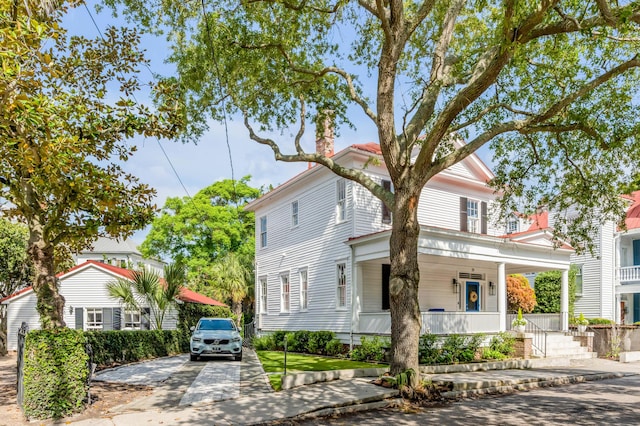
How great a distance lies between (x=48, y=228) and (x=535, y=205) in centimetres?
1373

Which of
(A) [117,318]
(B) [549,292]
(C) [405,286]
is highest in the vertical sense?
(C) [405,286]

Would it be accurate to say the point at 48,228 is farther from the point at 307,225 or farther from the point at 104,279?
the point at 104,279

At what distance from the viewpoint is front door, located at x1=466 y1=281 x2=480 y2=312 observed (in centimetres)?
2373

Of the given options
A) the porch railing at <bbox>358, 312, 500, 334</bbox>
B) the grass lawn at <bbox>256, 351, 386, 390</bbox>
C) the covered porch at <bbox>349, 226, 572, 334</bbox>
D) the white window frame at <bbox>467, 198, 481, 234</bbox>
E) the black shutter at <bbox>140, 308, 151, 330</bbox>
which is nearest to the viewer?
the grass lawn at <bbox>256, 351, 386, 390</bbox>

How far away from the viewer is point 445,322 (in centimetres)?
1786

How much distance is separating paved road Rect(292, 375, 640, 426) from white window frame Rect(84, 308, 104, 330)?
72.6 feet

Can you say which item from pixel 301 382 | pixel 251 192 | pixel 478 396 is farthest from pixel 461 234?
pixel 251 192

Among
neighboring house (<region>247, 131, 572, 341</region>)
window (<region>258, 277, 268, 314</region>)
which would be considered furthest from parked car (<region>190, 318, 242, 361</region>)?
window (<region>258, 277, 268, 314</region>)

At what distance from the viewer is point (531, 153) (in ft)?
52.0

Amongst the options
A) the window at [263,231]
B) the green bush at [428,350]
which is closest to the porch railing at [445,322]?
the green bush at [428,350]

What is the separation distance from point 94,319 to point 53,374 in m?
20.5

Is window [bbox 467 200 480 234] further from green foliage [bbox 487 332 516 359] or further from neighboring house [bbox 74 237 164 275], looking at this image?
neighboring house [bbox 74 237 164 275]

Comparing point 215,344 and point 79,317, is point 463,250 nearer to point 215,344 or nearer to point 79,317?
point 215,344

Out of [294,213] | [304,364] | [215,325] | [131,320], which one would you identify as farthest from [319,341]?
[131,320]
